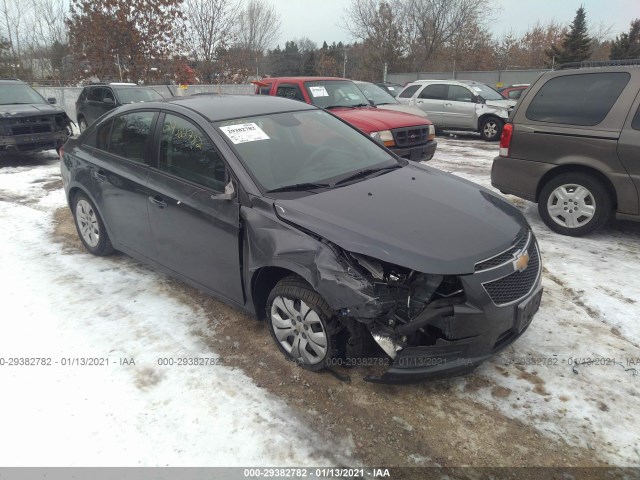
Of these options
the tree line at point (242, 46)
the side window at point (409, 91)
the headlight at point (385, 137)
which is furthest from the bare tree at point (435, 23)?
the headlight at point (385, 137)

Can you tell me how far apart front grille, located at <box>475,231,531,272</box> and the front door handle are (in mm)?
2429

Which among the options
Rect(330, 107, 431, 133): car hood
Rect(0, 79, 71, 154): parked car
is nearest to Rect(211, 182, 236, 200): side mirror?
Rect(330, 107, 431, 133): car hood

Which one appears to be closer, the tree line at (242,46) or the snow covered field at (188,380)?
the snow covered field at (188,380)

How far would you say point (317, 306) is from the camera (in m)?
2.79

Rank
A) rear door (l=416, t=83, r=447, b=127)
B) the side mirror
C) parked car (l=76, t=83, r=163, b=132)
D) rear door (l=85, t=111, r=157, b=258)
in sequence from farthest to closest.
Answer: rear door (l=416, t=83, r=447, b=127)
parked car (l=76, t=83, r=163, b=132)
rear door (l=85, t=111, r=157, b=258)
the side mirror

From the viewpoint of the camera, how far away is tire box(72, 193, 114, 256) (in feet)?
15.3

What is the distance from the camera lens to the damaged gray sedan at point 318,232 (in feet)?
8.46

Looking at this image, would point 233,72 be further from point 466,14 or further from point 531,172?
point 531,172

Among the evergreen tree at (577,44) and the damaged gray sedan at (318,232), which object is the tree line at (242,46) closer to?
the evergreen tree at (577,44)

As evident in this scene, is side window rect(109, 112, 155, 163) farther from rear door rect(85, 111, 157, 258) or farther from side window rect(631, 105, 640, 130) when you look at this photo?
side window rect(631, 105, 640, 130)

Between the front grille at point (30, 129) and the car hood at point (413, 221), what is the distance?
9238mm

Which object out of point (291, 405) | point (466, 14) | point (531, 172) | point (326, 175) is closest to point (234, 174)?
point (326, 175)

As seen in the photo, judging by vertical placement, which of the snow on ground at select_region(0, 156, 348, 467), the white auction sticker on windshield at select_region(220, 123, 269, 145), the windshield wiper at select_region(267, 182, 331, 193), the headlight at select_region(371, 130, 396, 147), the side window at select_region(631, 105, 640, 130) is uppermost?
the side window at select_region(631, 105, 640, 130)

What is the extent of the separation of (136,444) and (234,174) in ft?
5.80
